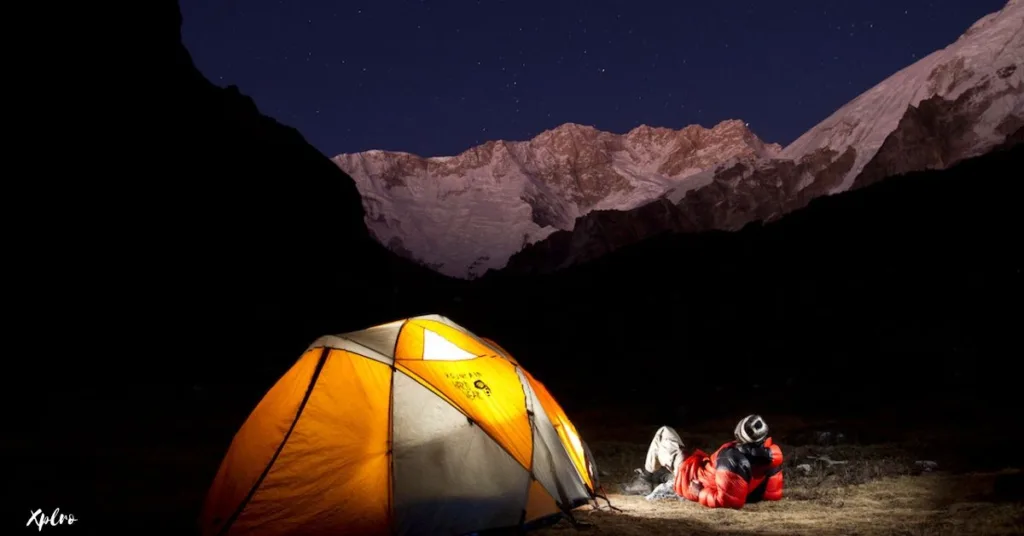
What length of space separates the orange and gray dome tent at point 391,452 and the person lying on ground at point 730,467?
1549mm

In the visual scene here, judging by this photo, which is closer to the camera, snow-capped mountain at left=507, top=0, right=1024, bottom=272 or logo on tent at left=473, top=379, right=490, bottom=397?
logo on tent at left=473, top=379, right=490, bottom=397

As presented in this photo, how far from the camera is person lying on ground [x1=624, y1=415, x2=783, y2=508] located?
7.54 m

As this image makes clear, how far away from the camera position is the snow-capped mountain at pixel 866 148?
81438 millimetres

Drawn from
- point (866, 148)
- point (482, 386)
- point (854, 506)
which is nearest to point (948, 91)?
point (866, 148)

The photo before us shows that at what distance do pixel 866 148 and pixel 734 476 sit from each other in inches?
4829

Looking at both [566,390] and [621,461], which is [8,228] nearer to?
[566,390]

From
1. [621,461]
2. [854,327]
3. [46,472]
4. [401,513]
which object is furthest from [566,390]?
[401,513]

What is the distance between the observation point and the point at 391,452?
6312 millimetres

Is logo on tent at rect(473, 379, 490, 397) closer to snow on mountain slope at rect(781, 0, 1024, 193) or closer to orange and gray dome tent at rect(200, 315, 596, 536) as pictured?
orange and gray dome tent at rect(200, 315, 596, 536)

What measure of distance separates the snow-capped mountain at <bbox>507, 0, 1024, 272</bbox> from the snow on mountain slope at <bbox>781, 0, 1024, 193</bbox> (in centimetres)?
19

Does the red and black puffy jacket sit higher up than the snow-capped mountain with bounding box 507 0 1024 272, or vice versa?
the snow-capped mountain with bounding box 507 0 1024 272

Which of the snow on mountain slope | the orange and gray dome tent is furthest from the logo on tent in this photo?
the snow on mountain slope

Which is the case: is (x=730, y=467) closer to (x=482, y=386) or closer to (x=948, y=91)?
(x=482, y=386)

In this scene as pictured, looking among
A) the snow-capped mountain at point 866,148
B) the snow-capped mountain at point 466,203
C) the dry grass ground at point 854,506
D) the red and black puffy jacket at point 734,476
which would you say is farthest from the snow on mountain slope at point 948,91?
the red and black puffy jacket at point 734,476
